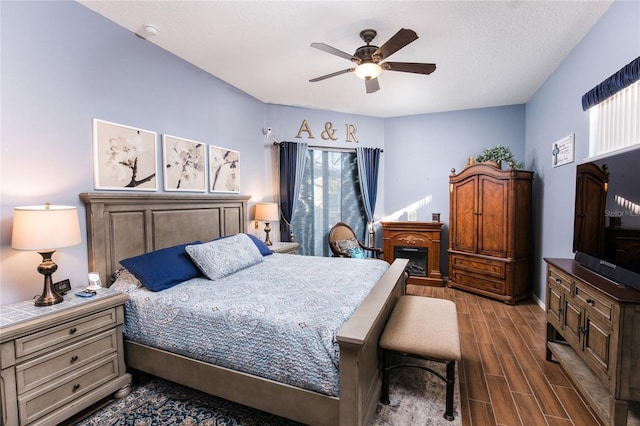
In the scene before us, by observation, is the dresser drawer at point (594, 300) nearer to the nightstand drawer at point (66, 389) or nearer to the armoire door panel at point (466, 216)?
the armoire door panel at point (466, 216)

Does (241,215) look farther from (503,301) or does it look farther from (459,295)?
(503,301)

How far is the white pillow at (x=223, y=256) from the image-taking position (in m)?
2.52

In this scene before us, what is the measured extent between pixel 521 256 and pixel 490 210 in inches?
28.0

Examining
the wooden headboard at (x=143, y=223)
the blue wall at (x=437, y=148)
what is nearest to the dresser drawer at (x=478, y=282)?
the blue wall at (x=437, y=148)

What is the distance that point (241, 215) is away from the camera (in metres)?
3.87

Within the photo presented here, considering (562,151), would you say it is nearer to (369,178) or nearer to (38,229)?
(369,178)

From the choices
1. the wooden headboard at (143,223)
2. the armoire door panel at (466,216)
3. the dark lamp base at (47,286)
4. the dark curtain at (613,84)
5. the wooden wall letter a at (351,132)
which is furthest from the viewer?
the wooden wall letter a at (351,132)

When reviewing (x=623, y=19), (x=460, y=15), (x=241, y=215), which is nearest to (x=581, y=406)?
(x=623, y=19)

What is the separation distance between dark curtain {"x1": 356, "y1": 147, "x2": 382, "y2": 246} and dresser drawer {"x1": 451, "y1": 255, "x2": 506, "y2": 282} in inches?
→ 54.5

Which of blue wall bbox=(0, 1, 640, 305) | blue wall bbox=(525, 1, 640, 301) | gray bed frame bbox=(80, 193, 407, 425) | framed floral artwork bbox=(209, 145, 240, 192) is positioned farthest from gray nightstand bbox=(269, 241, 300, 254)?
blue wall bbox=(525, 1, 640, 301)

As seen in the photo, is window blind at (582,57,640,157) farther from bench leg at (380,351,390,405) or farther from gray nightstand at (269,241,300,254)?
gray nightstand at (269,241,300,254)

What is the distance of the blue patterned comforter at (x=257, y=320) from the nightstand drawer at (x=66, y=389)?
0.78ft

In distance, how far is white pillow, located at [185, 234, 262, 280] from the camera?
2.52 m

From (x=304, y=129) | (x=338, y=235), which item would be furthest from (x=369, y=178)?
(x=304, y=129)
